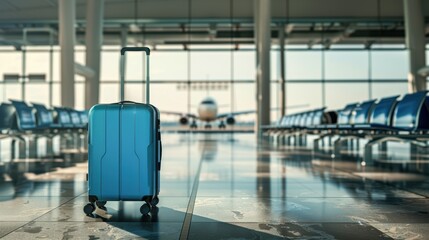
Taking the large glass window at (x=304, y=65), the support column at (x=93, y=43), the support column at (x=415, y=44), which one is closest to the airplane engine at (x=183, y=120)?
the large glass window at (x=304, y=65)

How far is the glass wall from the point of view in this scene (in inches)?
1053

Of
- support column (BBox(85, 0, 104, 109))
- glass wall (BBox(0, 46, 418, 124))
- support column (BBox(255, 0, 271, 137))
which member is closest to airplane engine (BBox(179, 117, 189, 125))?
glass wall (BBox(0, 46, 418, 124))

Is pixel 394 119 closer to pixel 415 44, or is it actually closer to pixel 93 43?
pixel 415 44

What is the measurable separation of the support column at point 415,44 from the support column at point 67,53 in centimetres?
1382

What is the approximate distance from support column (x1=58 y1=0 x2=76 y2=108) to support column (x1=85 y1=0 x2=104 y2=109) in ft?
12.9

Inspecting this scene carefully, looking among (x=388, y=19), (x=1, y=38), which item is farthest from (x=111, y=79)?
(x=388, y=19)

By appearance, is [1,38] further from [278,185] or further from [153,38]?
[278,185]

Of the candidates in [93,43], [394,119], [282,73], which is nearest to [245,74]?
[282,73]

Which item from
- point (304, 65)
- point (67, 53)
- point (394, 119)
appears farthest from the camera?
point (304, 65)

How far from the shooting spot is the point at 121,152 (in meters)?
3.10

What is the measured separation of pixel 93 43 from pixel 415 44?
14.4 metres

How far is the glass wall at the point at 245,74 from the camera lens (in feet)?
87.7

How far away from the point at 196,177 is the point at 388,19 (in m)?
24.1

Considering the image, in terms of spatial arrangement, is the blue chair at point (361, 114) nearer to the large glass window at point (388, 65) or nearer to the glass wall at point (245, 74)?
the glass wall at point (245, 74)
